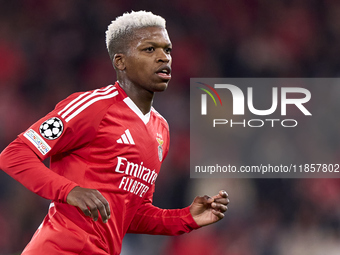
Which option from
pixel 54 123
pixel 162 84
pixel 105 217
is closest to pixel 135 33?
pixel 162 84

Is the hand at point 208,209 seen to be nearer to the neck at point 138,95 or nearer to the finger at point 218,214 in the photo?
the finger at point 218,214

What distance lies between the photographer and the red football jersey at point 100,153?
5.28 feet

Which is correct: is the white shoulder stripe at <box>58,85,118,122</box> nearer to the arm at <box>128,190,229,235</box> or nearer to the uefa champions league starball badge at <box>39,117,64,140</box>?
the uefa champions league starball badge at <box>39,117,64,140</box>

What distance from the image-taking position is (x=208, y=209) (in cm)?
203

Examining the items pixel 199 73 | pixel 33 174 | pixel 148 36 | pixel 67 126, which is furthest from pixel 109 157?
pixel 199 73

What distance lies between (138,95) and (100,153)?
1.07 ft

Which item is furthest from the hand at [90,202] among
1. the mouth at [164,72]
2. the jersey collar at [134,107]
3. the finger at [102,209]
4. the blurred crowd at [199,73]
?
the blurred crowd at [199,73]

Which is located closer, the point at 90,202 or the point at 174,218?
the point at 90,202

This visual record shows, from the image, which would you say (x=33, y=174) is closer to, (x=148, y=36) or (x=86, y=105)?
(x=86, y=105)

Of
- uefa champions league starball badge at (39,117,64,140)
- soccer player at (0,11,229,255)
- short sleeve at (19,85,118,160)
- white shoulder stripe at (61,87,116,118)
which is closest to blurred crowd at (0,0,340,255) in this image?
soccer player at (0,11,229,255)

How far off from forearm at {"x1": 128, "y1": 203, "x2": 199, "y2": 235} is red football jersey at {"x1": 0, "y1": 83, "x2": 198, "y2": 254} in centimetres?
17

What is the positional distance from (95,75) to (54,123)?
2.22 m

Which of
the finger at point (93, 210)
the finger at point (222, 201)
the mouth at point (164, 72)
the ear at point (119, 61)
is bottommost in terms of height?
the finger at point (93, 210)

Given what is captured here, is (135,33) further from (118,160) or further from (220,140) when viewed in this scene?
(220,140)
